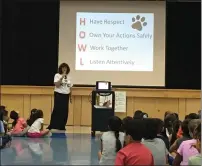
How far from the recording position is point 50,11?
8961mm

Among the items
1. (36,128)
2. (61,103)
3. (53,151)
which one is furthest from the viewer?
(61,103)

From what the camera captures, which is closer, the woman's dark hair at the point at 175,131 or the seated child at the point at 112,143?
the seated child at the point at 112,143

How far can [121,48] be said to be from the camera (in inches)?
344

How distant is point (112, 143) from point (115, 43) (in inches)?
214

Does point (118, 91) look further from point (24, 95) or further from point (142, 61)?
point (24, 95)

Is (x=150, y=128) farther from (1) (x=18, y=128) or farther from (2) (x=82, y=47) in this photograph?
(2) (x=82, y=47)

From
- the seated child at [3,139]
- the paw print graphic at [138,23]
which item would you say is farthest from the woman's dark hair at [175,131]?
the paw print graphic at [138,23]

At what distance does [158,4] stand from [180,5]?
480mm

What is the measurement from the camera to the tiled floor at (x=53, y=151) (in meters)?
4.51

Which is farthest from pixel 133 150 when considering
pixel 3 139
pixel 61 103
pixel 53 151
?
pixel 61 103

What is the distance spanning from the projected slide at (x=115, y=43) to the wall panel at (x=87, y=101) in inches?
23.5

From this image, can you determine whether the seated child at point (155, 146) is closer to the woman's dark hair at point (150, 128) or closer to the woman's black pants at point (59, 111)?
the woman's dark hair at point (150, 128)

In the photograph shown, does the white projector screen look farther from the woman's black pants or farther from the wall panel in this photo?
the woman's black pants

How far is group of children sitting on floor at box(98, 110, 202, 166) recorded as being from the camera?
86.0 inches
